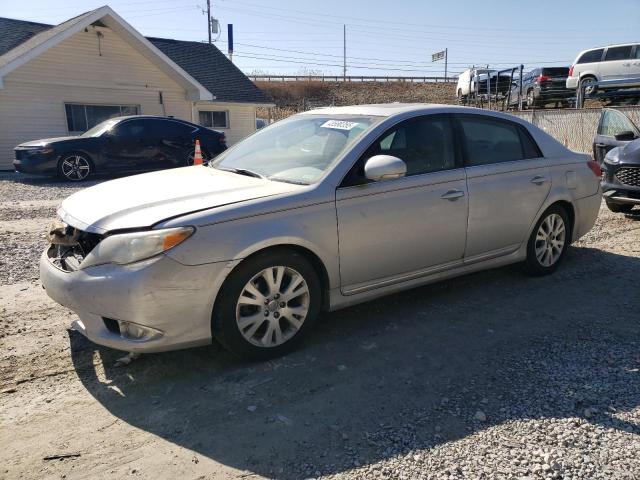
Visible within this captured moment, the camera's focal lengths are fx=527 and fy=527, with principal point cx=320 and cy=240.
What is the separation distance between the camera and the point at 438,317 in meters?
4.21

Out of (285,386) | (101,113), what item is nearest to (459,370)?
(285,386)

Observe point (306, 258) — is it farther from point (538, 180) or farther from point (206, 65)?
point (206, 65)

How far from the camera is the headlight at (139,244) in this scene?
300 centimetres

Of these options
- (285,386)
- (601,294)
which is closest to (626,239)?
(601,294)

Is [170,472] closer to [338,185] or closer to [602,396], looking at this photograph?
[338,185]

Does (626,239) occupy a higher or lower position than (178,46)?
lower

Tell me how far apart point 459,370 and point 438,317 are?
87 centimetres

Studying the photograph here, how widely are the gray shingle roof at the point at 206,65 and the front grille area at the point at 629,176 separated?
1595cm

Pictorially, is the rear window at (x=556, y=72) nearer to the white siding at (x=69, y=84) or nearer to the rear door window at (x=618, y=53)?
the rear door window at (x=618, y=53)

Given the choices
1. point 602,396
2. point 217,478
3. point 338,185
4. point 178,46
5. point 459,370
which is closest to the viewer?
point 217,478

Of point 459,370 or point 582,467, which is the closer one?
point 582,467

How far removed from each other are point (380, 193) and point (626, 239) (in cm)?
439

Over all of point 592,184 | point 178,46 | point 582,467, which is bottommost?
point 582,467

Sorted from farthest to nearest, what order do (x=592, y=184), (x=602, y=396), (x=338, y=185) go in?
(x=592, y=184) → (x=338, y=185) → (x=602, y=396)
